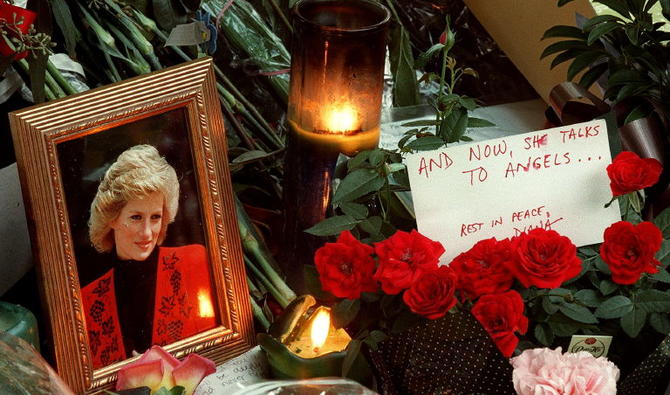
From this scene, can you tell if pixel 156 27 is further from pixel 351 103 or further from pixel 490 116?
pixel 490 116

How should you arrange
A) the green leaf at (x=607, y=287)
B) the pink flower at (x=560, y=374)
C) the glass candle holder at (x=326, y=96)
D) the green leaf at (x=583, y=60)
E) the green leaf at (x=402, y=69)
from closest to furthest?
the pink flower at (x=560, y=374)
the green leaf at (x=607, y=287)
the glass candle holder at (x=326, y=96)
the green leaf at (x=583, y=60)
the green leaf at (x=402, y=69)

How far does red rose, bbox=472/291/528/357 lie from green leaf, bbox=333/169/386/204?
6.4 inches

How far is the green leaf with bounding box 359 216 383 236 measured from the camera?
803 mm

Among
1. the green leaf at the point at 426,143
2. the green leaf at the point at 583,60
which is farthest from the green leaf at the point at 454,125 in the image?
the green leaf at the point at 583,60

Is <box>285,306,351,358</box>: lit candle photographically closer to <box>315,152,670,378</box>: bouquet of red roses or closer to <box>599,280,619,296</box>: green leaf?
<box>315,152,670,378</box>: bouquet of red roses

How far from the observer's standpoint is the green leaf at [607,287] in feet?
2.58

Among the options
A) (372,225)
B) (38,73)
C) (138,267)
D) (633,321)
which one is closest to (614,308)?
(633,321)

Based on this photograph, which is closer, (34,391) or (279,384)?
(34,391)

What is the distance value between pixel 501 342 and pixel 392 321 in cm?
10

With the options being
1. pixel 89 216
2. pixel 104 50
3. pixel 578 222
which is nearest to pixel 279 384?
pixel 89 216

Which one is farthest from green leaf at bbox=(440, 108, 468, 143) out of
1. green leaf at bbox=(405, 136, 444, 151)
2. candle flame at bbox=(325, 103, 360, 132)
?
candle flame at bbox=(325, 103, 360, 132)

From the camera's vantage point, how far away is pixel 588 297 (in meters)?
0.79

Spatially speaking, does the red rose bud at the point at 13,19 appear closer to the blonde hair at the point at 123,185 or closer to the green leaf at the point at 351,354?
the blonde hair at the point at 123,185

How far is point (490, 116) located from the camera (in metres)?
1.32
